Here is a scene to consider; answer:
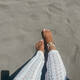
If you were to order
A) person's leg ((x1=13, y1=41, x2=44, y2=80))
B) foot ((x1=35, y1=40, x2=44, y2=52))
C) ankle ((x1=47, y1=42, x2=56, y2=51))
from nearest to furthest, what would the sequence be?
person's leg ((x1=13, y1=41, x2=44, y2=80))
ankle ((x1=47, y1=42, x2=56, y2=51))
foot ((x1=35, y1=40, x2=44, y2=52))

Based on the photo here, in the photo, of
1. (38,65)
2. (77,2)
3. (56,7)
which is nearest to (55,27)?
(56,7)

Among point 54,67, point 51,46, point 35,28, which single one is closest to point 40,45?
point 51,46

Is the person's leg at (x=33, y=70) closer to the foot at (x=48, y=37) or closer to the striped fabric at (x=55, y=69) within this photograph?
the striped fabric at (x=55, y=69)

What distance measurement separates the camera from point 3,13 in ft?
10.2

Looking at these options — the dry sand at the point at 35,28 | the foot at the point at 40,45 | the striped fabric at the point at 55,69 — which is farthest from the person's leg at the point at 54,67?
the dry sand at the point at 35,28

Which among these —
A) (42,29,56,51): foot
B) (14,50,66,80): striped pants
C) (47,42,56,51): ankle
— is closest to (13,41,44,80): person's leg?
(14,50,66,80): striped pants

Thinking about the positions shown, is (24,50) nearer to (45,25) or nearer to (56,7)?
(45,25)

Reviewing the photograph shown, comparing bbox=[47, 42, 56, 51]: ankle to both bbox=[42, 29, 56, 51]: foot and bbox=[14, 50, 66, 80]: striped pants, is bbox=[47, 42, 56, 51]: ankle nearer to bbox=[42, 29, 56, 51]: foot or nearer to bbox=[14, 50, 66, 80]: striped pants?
bbox=[42, 29, 56, 51]: foot

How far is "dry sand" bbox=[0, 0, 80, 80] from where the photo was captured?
274 cm

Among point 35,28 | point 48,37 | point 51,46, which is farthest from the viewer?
point 35,28

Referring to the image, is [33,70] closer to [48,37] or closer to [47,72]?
[47,72]

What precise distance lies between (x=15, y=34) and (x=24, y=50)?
9.9 inches

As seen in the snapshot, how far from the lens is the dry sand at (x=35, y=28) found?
2736mm

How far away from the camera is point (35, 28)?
304cm
